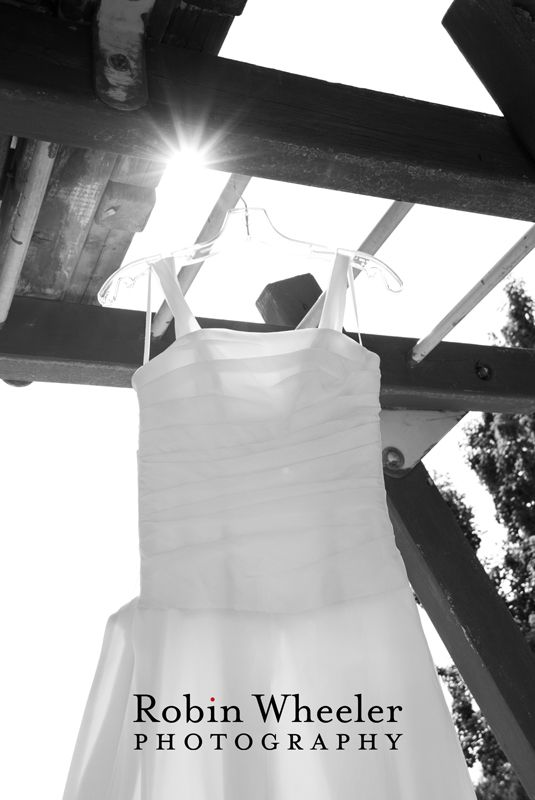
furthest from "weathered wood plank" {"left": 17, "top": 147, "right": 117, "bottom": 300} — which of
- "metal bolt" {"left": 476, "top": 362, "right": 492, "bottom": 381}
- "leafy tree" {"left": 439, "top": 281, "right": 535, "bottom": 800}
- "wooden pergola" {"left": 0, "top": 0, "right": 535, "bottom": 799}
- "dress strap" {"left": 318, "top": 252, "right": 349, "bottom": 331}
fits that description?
"leafy tree" {"left": 439, "top": 281, "right": 535, "bottom": 800}

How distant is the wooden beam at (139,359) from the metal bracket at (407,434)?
45 mm

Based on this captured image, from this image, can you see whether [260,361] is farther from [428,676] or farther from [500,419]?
[500,419]

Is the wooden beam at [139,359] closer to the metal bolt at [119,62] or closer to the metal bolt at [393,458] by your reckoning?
the metal bolt at [393,458]

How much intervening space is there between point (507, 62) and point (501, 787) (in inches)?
384

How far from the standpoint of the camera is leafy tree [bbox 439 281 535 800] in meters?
9.54

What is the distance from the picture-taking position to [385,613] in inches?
39.3

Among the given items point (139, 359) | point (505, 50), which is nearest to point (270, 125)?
point (505, 50)

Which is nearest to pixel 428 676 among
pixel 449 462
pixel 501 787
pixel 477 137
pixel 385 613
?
pixel 385 613

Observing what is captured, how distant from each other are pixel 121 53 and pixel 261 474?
63cm

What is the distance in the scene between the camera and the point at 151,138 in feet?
3.36

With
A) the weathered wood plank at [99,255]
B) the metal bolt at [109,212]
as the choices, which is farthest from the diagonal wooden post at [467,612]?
the metal bolt at [109,212]

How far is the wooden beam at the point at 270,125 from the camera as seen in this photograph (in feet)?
3.22

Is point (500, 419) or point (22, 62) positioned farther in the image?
point (500, 419)

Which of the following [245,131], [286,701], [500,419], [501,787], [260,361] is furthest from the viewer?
[500,419]
